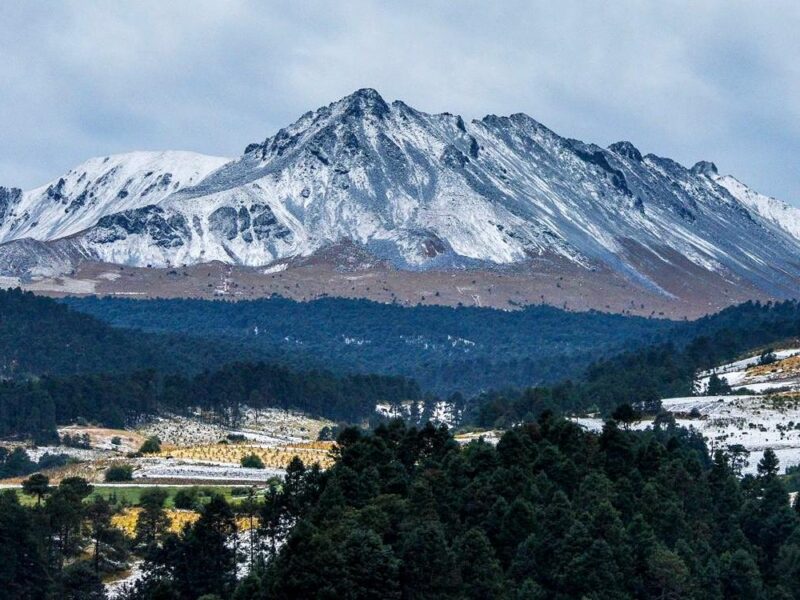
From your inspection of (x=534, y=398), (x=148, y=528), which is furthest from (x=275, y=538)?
(x=534, y=398)

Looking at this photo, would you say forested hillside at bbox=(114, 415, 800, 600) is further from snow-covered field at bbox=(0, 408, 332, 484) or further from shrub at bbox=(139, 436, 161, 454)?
shrub at bbox=(139, 436, 161, 454)

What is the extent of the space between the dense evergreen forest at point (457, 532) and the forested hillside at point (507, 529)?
0.09 metres

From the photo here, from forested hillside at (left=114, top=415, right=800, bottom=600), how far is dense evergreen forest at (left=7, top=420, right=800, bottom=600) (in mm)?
87

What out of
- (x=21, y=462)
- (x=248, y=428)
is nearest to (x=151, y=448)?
(x=21, y=462)

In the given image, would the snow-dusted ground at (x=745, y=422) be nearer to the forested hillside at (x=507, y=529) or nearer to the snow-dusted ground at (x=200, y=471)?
the snow-dusted ground at (x=200, y=471)

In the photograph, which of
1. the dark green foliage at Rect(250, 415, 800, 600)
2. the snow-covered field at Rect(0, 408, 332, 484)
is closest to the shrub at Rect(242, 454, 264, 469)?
the snow-covered field at Rect(0, 408, 332, 484)

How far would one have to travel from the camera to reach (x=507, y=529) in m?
64.9

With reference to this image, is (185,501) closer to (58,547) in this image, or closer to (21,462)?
(58,547)

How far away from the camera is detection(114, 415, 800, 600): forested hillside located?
55938 millimetres

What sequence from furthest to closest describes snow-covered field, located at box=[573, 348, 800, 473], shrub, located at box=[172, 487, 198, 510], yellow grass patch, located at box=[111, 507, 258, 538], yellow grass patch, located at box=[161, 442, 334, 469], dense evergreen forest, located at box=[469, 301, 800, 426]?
1. dense evergreen forest, located at box=[469, 301, 800, 426]
2. snow-covered field, located at box=[573, 348, 800, 473]
3. yellow grass patch, located at box=[161, 442, 334, 469]
4. shrub, located at box=[172, 487, 198, 510]
5. yellow grass patch, located at box=[111, 507, 258, 538]

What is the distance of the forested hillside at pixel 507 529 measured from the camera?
2202 inches

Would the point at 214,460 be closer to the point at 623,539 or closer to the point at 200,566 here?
the point at 200,566

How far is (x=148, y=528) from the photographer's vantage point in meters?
78.2

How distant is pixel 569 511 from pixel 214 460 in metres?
60.8
